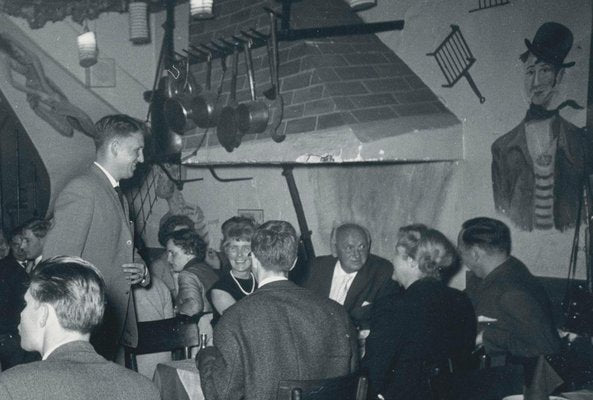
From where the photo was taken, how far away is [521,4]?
3746mm

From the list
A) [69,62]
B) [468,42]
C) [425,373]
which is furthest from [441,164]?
[69,62]

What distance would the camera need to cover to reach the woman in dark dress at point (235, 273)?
3.66 metres

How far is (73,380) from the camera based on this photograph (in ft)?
4.72

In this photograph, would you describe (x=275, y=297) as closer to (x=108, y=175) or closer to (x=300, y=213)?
(x=108, y=175)

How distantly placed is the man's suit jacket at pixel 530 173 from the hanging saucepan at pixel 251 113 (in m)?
1.51

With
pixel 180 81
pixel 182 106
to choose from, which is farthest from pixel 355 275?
pixel 180 81

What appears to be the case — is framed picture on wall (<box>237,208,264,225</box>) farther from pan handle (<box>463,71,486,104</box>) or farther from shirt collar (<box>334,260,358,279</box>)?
pan handle (<box>463,71,486,104</box>)

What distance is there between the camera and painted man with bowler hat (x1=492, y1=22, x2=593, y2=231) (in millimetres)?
3510

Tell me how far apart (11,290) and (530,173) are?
11.0ft

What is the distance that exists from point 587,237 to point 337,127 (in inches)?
60.4

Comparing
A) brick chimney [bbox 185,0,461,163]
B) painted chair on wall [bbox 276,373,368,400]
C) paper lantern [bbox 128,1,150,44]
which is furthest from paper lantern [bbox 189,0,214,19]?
painted chair on wall [bbox 276,373,368,400]

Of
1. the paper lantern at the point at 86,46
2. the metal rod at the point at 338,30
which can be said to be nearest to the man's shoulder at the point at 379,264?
the metal rod at the point at 338,30

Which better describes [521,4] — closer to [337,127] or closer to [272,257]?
[337,127]

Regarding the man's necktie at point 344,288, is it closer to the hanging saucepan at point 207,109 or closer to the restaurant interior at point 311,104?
the restaurant interior at point 311,104
